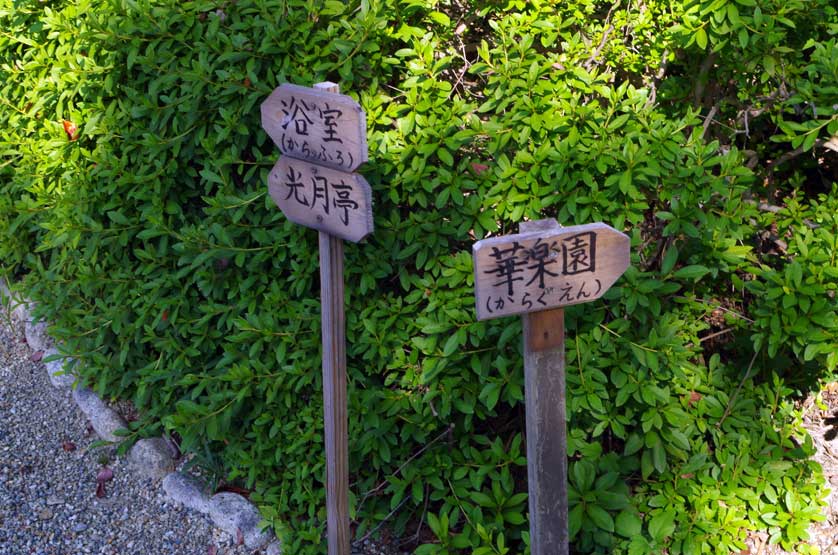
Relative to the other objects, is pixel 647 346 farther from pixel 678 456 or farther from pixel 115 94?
pixel 115 94

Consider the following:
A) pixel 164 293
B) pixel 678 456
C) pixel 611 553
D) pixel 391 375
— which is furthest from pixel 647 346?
pixel 164 293

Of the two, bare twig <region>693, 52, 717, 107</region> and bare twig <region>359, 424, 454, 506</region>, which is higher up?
bare twig <region>693, 52, 717, 107</region>

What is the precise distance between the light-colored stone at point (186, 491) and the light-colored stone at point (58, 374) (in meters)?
0.85

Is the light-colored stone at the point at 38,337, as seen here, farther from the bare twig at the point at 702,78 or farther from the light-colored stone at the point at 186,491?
the bare twig at the point at 702,78

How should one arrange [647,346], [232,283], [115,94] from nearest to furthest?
[647,346] < [232,283] < [115,94]

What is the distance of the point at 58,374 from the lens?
14.7ft

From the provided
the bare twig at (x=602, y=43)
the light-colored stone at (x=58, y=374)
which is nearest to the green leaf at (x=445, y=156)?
the bare twig at (x=602, y=43)

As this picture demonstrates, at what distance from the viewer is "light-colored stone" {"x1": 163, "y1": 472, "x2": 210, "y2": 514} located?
12.9 feet

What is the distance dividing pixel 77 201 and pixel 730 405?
293 cm

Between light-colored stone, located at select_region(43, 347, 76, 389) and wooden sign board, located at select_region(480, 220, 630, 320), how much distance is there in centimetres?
293

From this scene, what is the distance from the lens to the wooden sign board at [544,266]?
7.41 ft

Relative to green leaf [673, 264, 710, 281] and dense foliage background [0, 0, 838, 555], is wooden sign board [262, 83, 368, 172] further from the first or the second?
green leaf [673, 264, 710, 281]

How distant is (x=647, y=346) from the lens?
119 inches

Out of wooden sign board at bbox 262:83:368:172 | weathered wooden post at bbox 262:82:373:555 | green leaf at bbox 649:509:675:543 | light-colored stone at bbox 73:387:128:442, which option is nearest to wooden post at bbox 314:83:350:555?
weathered wooden post at bbox 262:82:373:555
